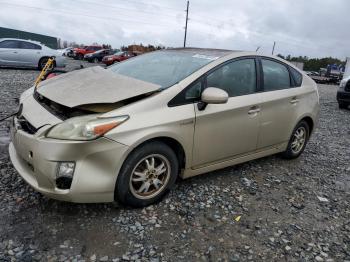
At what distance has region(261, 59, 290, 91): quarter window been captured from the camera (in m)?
4.41

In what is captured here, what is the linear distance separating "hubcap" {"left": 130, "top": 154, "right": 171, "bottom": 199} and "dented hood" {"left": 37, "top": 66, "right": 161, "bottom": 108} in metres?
0.64

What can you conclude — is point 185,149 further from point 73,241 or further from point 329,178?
point 329,178

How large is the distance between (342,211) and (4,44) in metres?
15.5

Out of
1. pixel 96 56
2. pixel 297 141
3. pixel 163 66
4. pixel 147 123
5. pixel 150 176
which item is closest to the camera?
pixel 147 123

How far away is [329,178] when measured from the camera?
186 inches

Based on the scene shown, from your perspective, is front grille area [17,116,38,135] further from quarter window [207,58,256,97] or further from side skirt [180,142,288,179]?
quarter window [207,58,256,97]

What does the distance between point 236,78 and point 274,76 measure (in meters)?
0.79

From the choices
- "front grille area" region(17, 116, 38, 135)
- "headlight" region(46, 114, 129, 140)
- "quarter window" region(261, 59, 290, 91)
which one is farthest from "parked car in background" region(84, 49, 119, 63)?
"headlight" region(46, 114, 129, 140)

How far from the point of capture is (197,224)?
3234 mm

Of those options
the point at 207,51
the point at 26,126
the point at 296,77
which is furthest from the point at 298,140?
the point at 26,126

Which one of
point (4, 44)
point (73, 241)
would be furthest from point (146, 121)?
point (4, 44)

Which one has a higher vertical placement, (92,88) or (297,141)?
(92,88)

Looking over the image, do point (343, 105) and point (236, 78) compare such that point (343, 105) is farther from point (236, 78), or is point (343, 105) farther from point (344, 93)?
point (236, 78)

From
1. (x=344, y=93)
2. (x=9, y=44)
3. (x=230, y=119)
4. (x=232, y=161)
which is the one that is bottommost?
(x=232, y=161)
